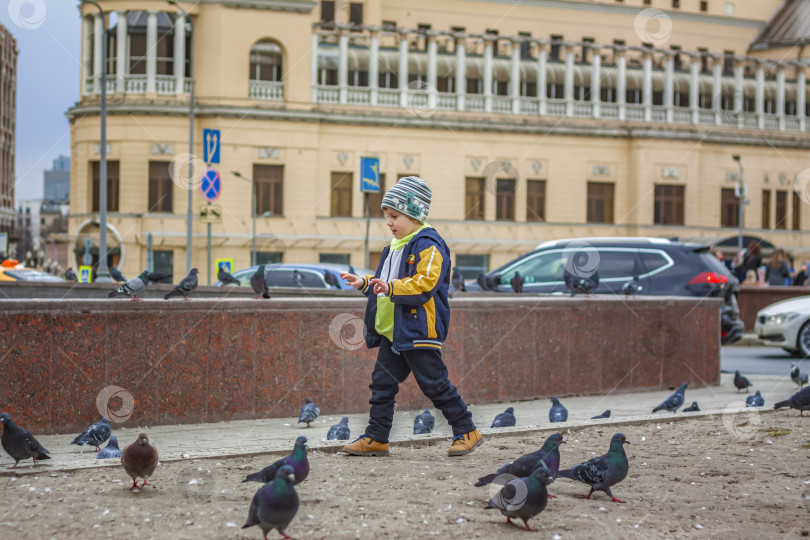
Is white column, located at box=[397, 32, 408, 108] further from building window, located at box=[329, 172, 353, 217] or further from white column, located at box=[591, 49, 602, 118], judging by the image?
white column, located at box=[591, 49, 602, 118]

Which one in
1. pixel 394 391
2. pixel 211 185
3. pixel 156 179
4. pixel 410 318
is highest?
pixel 156 179

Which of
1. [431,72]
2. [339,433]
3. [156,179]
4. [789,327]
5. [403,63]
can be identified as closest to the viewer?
[339,433]

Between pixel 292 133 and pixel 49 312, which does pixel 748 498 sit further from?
pixel 292 133

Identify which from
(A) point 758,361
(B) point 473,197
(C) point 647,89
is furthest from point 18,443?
(C) point 647,89

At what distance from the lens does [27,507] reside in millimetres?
A: 5242

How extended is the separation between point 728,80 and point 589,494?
166 ft

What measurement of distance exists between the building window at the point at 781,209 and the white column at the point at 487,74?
15.7 metres

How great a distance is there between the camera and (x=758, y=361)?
17.8 metres

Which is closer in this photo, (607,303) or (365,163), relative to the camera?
(607,303)

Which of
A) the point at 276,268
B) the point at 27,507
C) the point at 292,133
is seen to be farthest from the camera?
the point at 292,133

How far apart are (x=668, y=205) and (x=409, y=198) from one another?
1728 inches

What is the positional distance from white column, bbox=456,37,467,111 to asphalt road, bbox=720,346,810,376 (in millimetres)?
27022

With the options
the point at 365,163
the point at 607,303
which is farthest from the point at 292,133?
the point at 607,303

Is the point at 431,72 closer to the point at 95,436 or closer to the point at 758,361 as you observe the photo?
the point at 758,361
